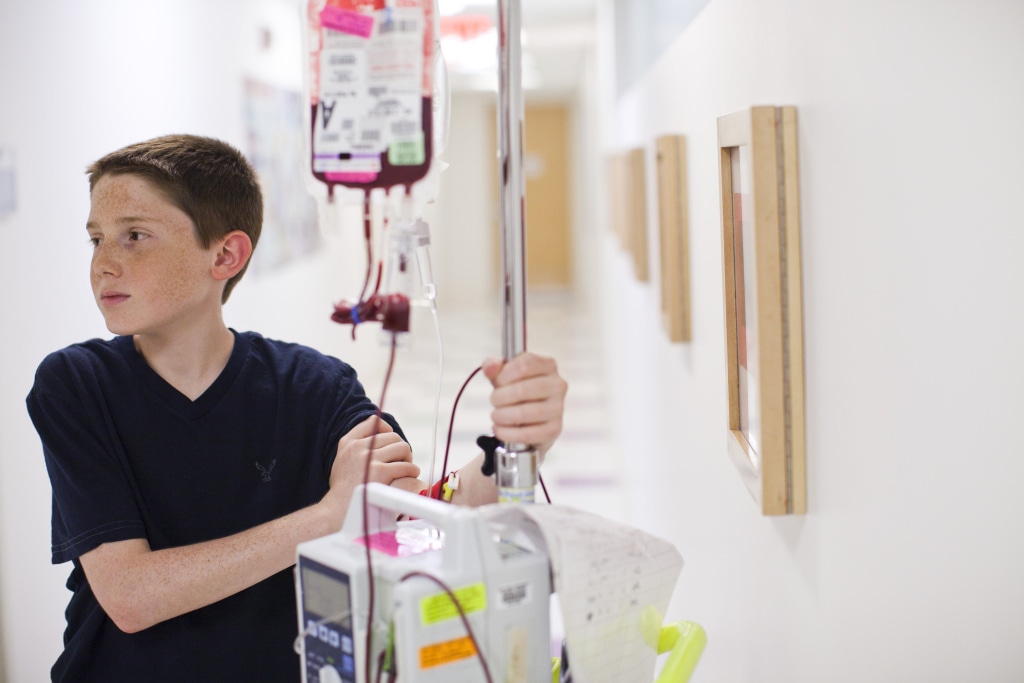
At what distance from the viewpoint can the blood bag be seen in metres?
1.07

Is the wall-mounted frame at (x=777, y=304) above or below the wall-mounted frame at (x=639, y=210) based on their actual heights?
below

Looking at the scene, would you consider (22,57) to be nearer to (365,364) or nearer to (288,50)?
(288,50)

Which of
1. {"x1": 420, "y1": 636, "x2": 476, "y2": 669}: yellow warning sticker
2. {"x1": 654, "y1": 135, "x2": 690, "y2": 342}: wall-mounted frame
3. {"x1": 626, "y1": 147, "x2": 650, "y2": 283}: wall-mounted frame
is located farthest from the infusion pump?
{"x1": 626, "y1": 147, "x2": 650, "y2": 283}: wall-mounted frame

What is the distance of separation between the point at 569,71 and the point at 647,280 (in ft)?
29.9

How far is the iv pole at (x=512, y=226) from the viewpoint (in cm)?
116

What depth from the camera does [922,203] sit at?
997 millimetres

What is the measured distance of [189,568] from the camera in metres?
1.30

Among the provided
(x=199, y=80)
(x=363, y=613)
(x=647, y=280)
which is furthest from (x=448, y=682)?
(x=199, y=80)

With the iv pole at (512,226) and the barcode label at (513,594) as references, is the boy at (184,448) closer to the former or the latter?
the iv pole at (512,226)

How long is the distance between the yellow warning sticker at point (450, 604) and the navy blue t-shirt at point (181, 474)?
56cm

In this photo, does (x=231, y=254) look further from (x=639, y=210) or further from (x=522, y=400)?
(x=639, y=210)

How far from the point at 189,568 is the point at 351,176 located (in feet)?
1.86

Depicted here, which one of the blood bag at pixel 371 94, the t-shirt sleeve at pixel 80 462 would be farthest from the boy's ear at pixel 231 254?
the blood bag at pixel 371 94

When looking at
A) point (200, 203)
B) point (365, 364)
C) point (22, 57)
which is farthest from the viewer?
point (365, 364)
